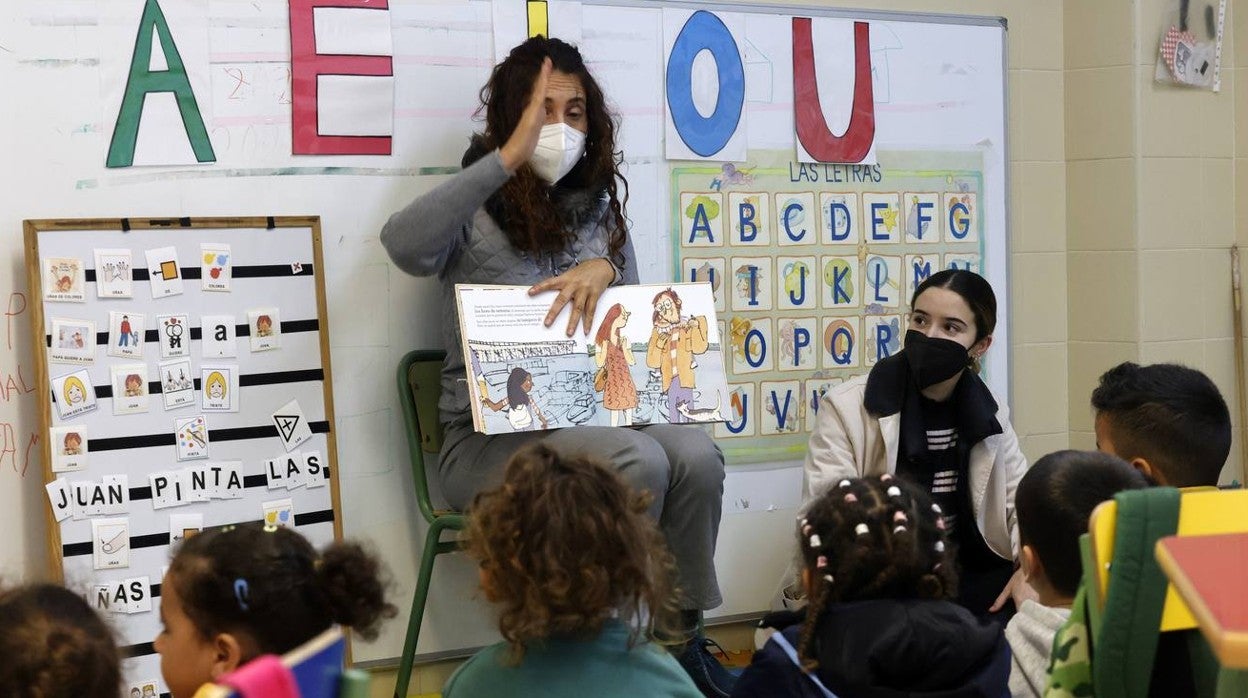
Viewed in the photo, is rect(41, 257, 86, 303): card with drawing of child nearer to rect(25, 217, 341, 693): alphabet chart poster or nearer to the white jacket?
rect(25, 217, 341, 693): alphabet chart poster

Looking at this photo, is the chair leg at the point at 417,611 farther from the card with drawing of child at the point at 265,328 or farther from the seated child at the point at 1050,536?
the seated child at the point at 1050,536

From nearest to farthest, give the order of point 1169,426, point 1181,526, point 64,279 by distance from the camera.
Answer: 1. point 1181,526
2. point 1169,426
3. point 64,279

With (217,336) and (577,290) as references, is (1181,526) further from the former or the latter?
(217,336)

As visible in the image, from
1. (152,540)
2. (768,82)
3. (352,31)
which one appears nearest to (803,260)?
(768,82)

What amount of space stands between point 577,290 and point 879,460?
31.2 inches

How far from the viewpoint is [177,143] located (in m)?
2.91

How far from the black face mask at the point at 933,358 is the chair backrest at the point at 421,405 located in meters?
1.08

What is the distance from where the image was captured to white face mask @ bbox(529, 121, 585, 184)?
2.95 meters

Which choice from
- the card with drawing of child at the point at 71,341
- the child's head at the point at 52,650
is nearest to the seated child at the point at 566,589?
the child's head at the point at 52,650

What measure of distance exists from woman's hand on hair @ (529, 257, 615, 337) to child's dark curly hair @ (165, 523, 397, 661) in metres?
1.25

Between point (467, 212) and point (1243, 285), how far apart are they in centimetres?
245

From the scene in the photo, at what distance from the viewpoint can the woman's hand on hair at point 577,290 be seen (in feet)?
9.46

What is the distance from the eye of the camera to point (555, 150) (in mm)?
2945

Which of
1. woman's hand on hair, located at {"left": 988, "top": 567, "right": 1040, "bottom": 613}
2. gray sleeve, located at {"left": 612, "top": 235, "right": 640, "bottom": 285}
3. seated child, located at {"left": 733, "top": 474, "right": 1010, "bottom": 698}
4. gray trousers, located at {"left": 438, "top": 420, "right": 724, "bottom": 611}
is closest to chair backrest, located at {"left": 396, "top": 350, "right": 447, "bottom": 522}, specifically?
gray trousers, located at {"left": 438, "top": 420, "right": 724, "bottom": 611}
